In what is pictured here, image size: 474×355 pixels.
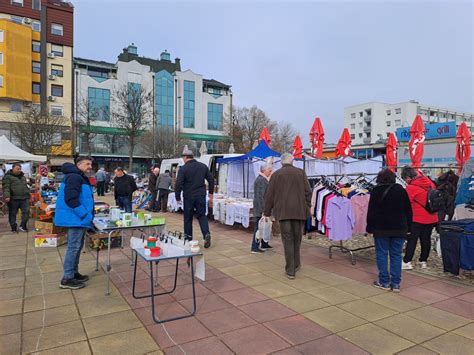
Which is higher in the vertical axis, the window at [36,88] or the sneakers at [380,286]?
the window at [36,88]

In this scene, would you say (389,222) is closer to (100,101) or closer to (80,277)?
(80,277)

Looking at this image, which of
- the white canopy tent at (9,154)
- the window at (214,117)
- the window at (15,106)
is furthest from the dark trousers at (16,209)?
the window at (214,117)

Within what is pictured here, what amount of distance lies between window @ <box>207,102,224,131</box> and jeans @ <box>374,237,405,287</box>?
45.4m

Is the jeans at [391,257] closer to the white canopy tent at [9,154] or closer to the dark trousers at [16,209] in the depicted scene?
the dark trousers at [16,209]

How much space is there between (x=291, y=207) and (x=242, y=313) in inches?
66.4

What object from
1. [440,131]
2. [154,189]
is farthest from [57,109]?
[440,131]

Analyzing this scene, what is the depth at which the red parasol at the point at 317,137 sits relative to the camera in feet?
42.6

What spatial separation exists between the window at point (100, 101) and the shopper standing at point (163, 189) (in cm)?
2895

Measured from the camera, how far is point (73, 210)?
14.0 feet

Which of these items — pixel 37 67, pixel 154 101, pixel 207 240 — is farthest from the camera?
pixel 154 101

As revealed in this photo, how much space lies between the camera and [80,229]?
14.3ft

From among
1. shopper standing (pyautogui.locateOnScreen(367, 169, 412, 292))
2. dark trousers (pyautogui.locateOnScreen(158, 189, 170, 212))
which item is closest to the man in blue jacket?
shopper standing (pyautogui.locateOnScreen(367, 169, 412, 292))

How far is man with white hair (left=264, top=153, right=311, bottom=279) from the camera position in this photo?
189 inches

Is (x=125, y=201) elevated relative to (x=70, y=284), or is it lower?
elevated
